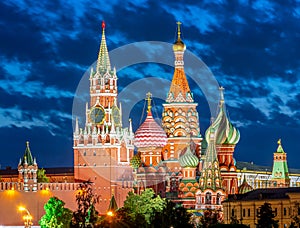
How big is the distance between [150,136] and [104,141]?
11.8 ft

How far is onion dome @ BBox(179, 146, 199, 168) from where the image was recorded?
87188 mm

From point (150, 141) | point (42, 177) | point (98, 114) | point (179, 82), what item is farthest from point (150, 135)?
point (42, 177)

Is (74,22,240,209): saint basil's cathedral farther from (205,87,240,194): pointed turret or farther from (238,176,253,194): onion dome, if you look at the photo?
(238,176,253,194): onion dome

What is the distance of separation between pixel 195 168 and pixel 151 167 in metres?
3.69

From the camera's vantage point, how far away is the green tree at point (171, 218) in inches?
2598

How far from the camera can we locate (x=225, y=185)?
8819 centimetres

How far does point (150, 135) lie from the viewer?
91.5 m

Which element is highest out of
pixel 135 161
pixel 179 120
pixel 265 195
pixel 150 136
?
pixel 179 120

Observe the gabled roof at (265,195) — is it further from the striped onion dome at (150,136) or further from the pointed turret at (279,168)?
the pointed turret at (279,168)

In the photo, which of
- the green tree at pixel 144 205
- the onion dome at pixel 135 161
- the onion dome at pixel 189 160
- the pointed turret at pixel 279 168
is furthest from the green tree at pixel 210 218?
the pointed turret at pixel 279 168

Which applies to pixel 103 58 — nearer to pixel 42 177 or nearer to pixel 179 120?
pixel 179 120

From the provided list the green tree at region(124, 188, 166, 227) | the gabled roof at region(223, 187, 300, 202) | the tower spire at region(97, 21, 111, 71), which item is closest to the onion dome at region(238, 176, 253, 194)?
the gabled roof at region(223, 187, 300, 202)

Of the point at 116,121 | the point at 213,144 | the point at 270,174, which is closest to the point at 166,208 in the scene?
the point at 213,144

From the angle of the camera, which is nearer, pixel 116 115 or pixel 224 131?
pixel 224 131
